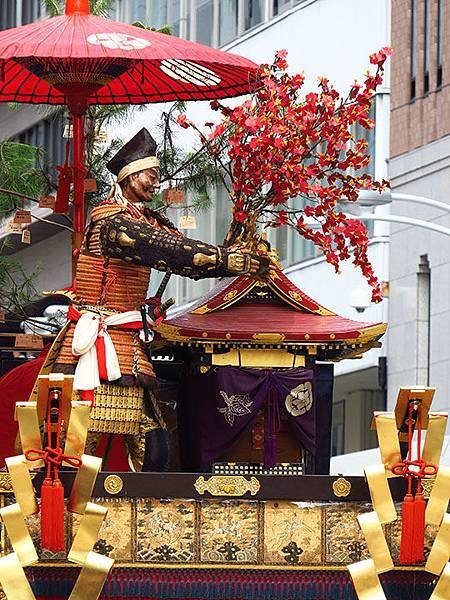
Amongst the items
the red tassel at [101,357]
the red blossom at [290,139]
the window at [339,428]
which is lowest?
the window at [339,428]

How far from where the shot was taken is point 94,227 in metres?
10.3

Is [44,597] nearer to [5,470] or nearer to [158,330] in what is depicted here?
[5,470]

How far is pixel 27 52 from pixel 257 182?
1.30 m

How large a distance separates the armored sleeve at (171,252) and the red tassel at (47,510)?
1.52 metres

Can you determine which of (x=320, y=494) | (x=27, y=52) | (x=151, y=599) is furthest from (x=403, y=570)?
(x=27, y=52)

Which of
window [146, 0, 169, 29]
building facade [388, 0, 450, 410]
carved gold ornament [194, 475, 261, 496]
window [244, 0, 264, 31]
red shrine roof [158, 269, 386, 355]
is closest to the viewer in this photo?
carved gold ornament [194, 475, 261, 496]

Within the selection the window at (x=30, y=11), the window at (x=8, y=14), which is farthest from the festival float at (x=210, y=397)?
the window at (x=8, y=14)

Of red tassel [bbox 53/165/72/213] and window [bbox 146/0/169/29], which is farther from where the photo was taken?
window [bbox 146/0/169/29]

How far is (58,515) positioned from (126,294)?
5.57 ft

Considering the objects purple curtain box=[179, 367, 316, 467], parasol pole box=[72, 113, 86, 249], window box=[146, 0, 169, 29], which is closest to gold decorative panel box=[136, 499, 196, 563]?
purple curtain box=[179, 367, 316, 467]

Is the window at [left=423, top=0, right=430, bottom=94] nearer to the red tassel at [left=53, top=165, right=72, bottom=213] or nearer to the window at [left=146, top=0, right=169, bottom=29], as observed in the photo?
the window at [left=146, top=0, right=169, bottom=29]

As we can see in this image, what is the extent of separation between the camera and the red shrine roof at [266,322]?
35.0ft

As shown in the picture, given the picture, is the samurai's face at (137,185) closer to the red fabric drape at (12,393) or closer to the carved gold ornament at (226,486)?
the red fabric drape at (12,393)

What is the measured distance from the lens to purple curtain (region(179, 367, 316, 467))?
35.0ft
